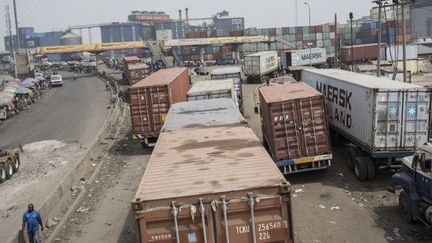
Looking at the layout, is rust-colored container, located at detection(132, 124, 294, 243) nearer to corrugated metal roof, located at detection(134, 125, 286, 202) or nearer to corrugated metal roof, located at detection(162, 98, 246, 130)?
corrugated metal roof, located at detection(134, 125, 286, 202)

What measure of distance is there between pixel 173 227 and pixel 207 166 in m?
1.87

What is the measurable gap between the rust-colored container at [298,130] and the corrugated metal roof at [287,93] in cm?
19

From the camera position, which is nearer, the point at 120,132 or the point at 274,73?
the point at 120,132

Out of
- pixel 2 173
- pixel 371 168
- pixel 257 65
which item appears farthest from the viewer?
pixel 257 65

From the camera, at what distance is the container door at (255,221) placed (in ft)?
24.3

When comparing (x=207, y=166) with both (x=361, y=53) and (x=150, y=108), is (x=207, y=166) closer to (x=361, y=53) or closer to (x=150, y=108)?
(x=150, y=108)

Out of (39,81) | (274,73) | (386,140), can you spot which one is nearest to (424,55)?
(274,73)

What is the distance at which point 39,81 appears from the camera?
5850 centimetres

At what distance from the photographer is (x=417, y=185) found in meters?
12.0

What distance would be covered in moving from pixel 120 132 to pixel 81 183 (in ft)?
34.5

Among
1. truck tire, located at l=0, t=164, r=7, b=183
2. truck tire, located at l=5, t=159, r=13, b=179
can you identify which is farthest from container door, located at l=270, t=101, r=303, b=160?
truck tire, located at l=5, t=159, r=13, b=179

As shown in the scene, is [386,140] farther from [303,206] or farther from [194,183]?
[194,183]

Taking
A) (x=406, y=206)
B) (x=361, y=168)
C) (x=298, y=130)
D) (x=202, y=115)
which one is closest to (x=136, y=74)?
(x=202, y=115)

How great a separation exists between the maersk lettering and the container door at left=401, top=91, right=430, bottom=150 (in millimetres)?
2574
